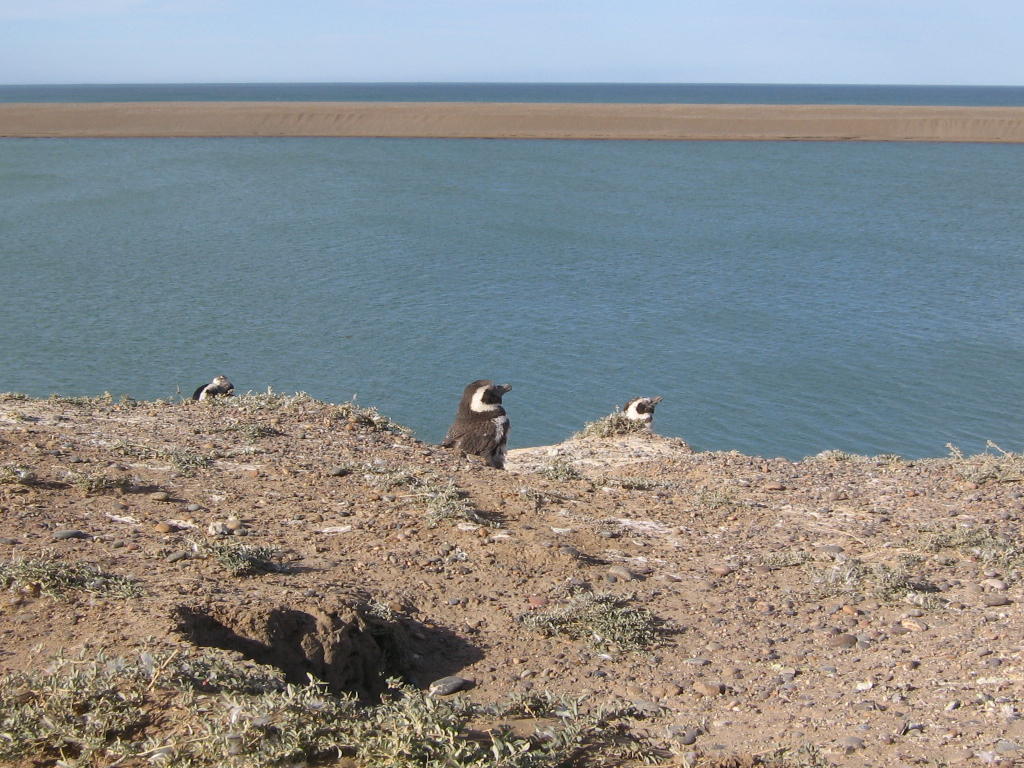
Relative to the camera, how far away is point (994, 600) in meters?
6.25

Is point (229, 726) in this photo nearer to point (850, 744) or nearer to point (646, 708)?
point (646, 708)

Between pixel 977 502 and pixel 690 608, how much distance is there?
137 inches

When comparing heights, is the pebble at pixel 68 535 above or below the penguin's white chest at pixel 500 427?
above

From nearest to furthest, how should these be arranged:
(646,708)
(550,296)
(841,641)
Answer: (646,708)
(841,641)
(550,296)

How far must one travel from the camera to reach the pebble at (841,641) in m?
Result: 5.70

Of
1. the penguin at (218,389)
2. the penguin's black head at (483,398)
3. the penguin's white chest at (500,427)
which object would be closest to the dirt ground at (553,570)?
the penguin's white chest at (500,427)

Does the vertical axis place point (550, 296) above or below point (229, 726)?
below

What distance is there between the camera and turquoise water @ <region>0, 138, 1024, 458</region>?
19.5 metres

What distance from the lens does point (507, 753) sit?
12.4 ft

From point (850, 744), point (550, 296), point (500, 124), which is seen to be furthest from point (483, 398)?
point (500, 124)

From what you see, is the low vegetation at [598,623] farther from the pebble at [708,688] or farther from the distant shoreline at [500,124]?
the distant shoreline at [500,124]

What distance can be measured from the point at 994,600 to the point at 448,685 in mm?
3653

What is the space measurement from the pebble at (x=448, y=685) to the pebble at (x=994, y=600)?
347cm

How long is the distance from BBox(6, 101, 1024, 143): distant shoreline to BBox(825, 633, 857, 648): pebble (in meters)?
67.6
